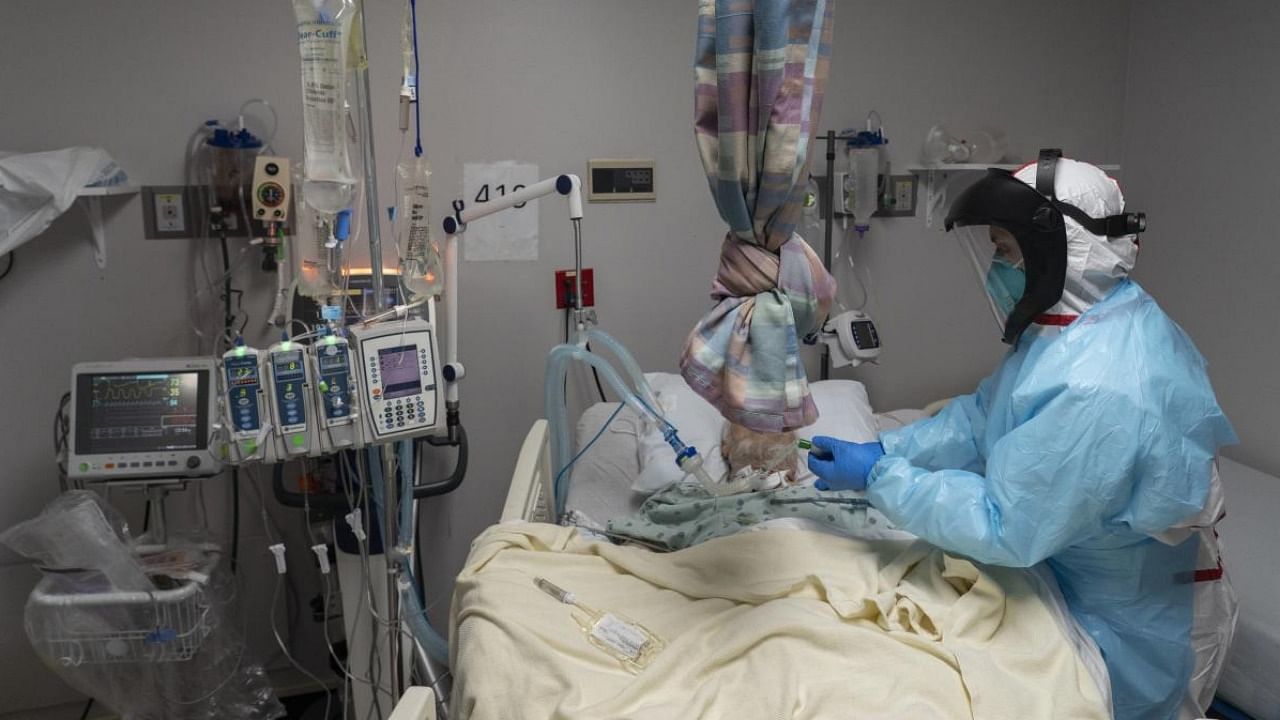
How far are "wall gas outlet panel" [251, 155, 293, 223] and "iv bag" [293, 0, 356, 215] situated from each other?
64cm

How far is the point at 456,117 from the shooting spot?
8.00ft

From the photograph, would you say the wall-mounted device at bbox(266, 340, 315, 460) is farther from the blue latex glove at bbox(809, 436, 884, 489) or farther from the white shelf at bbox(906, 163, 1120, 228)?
the white shelf at bbox(906, 163, 1120, 228)

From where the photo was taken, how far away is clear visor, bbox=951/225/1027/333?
1.54 meters

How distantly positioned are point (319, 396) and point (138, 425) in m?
0.47

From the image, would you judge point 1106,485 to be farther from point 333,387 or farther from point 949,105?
point 949,105

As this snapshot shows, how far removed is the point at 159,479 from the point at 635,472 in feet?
3.54

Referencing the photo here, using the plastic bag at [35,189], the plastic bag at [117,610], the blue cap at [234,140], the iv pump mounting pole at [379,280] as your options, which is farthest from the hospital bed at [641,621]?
the plastic bag at [35,189]

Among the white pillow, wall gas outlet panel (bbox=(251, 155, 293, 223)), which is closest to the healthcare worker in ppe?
the white pillow

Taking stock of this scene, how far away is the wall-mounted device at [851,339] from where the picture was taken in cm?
259

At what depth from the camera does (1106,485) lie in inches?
52.1

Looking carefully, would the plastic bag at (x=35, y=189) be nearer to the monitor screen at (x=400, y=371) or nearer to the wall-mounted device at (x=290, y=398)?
the wall-mounted device at (x=290, y=398)

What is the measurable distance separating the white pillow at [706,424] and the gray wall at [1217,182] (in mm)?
1189

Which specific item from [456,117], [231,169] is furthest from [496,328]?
[231,169]

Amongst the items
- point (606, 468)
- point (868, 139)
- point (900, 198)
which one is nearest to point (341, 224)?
point (606, 468)
